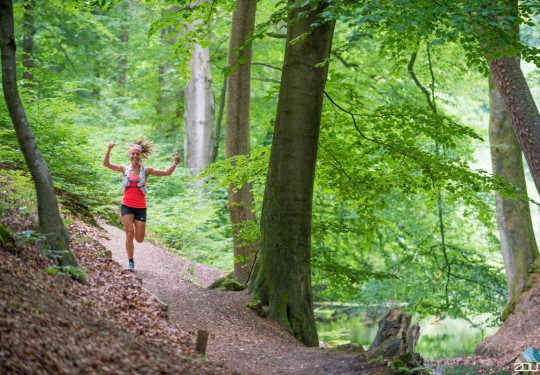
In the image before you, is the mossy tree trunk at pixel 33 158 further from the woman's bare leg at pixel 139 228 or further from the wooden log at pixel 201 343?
the woman's bare leg at pixel 139 228

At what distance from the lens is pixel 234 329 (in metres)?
8.05

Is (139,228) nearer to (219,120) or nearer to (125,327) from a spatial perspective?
(125,327)

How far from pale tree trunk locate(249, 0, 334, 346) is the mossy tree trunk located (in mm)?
3016

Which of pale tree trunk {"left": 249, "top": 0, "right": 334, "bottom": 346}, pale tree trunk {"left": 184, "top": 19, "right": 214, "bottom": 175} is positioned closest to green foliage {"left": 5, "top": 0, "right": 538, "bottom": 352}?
pale tree trunk {"left": 249, "top": 0, "right": 334, "bottom": 346}

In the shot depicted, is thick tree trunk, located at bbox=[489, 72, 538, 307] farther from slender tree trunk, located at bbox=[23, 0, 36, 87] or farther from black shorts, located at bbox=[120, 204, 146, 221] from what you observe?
slender tree trunk, located at bbox=[23, 0, 36, 87]

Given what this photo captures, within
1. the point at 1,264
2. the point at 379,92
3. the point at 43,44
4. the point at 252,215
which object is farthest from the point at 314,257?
the point at 43,44

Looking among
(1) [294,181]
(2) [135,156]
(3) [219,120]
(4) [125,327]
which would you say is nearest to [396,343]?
(4) [125,327]

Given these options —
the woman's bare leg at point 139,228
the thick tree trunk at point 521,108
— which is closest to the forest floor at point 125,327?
the woman's bare leg at point 139,228

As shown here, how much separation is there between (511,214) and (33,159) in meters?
10.1

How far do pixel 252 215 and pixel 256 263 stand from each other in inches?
110

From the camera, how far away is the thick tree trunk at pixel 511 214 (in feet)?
43.8

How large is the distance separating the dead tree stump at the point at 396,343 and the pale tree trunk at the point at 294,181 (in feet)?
7.11

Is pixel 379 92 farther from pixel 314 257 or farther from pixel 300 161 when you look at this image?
pixel 300 161

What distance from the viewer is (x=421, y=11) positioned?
729 centimetres
